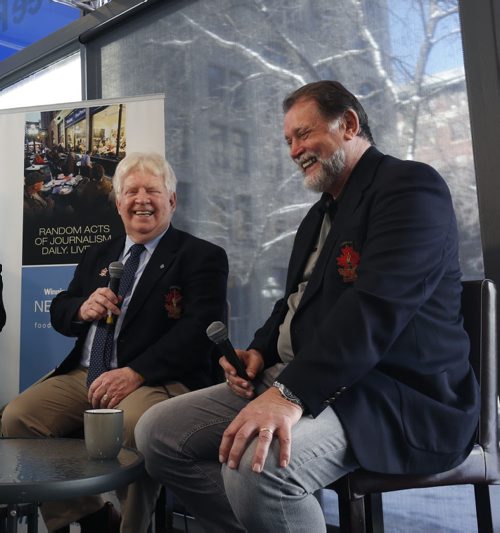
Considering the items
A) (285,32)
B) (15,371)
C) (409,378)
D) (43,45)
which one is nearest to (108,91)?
(43,45)

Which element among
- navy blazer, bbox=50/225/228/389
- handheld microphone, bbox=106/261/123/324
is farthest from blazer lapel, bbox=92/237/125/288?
handheld microphone, bbox=106/261/123/324

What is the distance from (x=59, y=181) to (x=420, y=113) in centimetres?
176

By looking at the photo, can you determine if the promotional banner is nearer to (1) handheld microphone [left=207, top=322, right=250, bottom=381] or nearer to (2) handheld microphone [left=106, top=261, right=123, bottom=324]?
(2) handheld microphone [left=106, top=261, right=123, bottom=324]

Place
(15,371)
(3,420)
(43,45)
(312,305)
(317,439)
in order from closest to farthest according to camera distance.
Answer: (317,439) → (312,305) → (3,420) → (15,371) → (43,45)

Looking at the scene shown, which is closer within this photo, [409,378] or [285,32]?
[409,378]

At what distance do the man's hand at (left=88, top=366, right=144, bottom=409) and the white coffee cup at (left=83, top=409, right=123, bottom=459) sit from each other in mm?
660

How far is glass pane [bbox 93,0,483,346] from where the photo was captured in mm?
2297

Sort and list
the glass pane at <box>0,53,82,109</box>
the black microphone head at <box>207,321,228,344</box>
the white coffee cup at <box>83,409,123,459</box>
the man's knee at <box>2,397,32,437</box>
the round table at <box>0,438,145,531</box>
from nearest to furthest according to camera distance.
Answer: the round table at <box>0,438,145,531</box> → the white coffee cup at <box>83,409,123,459</box> → the black microphone head at <box>207,321,228,344</box> → the man's knee at <box>2,397,32,437</box> → the glass pane at <box>0,53,82,109</box>

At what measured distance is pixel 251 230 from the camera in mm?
2965

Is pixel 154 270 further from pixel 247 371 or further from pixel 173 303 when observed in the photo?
pixel 247 371

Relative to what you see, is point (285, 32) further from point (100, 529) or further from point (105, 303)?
point (100, 529)

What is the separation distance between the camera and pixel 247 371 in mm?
1680

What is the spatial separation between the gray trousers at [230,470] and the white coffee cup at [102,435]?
240mm

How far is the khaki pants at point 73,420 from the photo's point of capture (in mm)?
1804
